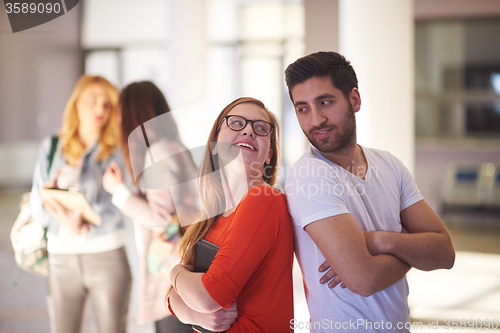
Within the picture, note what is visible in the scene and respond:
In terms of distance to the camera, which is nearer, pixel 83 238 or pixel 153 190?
pixel 153 190

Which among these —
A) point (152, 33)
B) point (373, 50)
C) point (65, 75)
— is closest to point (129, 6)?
point (152, 33)

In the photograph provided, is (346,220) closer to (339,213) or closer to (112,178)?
(339,213)

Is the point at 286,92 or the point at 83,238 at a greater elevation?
the point at 286,92

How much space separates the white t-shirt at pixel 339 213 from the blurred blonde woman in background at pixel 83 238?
1432mm

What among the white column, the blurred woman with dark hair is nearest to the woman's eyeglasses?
the blurred woman with dark hair

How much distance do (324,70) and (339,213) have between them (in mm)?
485

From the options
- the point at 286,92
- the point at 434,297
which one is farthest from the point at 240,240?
the point at 286,92

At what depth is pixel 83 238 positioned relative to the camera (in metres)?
2.37

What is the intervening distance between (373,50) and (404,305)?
244 centimetres

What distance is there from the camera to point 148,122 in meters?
2.28

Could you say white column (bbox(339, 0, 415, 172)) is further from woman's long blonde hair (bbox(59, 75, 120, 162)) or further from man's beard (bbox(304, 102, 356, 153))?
man's beard (bbox(304, 102, 356, 153))

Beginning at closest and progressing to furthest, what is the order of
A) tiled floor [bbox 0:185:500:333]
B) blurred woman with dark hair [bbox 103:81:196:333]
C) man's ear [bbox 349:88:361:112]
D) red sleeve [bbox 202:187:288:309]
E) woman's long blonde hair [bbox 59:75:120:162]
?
red sleeve [bbox 202:187:288:309] < man's ear [bbox 349:88:361:112] < blurred woman with dark hair [bbox 103:81:196:333] < woman's long blonde hair [bbox 59:75:120:162] < tiled floor [bbox 0:185:500:333]

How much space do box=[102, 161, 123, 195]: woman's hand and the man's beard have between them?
4.78 feet

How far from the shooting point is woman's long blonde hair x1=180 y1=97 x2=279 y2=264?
146cm
